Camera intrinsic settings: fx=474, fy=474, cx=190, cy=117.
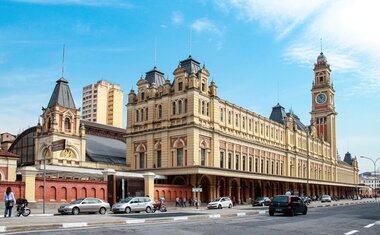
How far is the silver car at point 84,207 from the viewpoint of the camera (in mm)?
35281

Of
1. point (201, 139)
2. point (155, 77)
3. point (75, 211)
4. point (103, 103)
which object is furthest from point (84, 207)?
point (103, 103)

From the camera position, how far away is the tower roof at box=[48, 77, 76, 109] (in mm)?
69000

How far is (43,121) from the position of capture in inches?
2721

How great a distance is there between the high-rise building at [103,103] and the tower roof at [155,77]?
406ft

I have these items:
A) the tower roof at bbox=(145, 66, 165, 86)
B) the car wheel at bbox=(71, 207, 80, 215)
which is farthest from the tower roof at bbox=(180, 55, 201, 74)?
the car wheel at bbox=(71, 207, 80, 215)

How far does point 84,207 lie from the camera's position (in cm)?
3622

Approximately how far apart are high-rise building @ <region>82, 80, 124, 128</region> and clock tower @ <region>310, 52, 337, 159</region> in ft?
307

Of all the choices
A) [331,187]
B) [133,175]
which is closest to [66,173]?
[133,175]

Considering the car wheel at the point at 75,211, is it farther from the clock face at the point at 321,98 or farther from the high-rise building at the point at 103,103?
the high-rise building at the point at 103,103

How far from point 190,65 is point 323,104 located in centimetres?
6514

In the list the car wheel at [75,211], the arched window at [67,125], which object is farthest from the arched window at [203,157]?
the car wheel at [75,211]

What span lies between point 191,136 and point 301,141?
40191 millimetres

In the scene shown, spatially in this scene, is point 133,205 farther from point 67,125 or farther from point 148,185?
point 67,125

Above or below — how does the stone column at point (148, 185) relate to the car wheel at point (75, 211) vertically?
above
